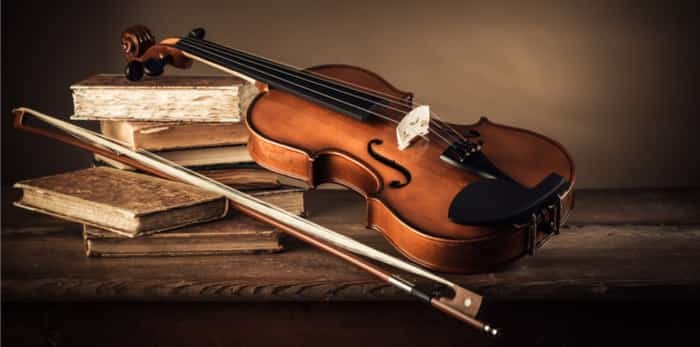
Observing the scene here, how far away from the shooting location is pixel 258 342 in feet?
3.53

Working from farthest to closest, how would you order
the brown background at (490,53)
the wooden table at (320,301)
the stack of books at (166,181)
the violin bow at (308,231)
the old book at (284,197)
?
the brown background at (490,53) → the old book at (284,197) → the stack of books at (166,181) → the wooden table at (320,301) → the violin bow at (308,231)

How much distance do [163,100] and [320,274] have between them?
0.41 m

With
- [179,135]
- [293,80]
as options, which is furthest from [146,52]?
[293,80]

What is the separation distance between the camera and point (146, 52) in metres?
1.32

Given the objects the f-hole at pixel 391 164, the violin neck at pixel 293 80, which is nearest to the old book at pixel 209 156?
the violin neck at pixel 293 80

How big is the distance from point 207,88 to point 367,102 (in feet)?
0.82

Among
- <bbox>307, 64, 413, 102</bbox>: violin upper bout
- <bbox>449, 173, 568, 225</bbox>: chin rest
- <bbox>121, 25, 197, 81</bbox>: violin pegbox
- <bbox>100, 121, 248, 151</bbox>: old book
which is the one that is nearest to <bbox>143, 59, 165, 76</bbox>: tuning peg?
<bbox>121, 25, 197, 81</bbox>: violin pegbox

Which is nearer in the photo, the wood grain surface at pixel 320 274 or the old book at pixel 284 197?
the wood grain surface at pixel 320 274

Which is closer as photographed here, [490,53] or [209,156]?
[209,156]

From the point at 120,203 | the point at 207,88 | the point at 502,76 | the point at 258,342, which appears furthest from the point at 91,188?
the point at 502,76

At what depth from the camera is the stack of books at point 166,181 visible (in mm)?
1125

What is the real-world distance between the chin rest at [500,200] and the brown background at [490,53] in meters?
0.56

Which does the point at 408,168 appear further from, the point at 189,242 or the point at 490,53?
the point at 490,53

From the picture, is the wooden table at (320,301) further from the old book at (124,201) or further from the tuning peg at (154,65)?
the tuning peg at (154,65)
